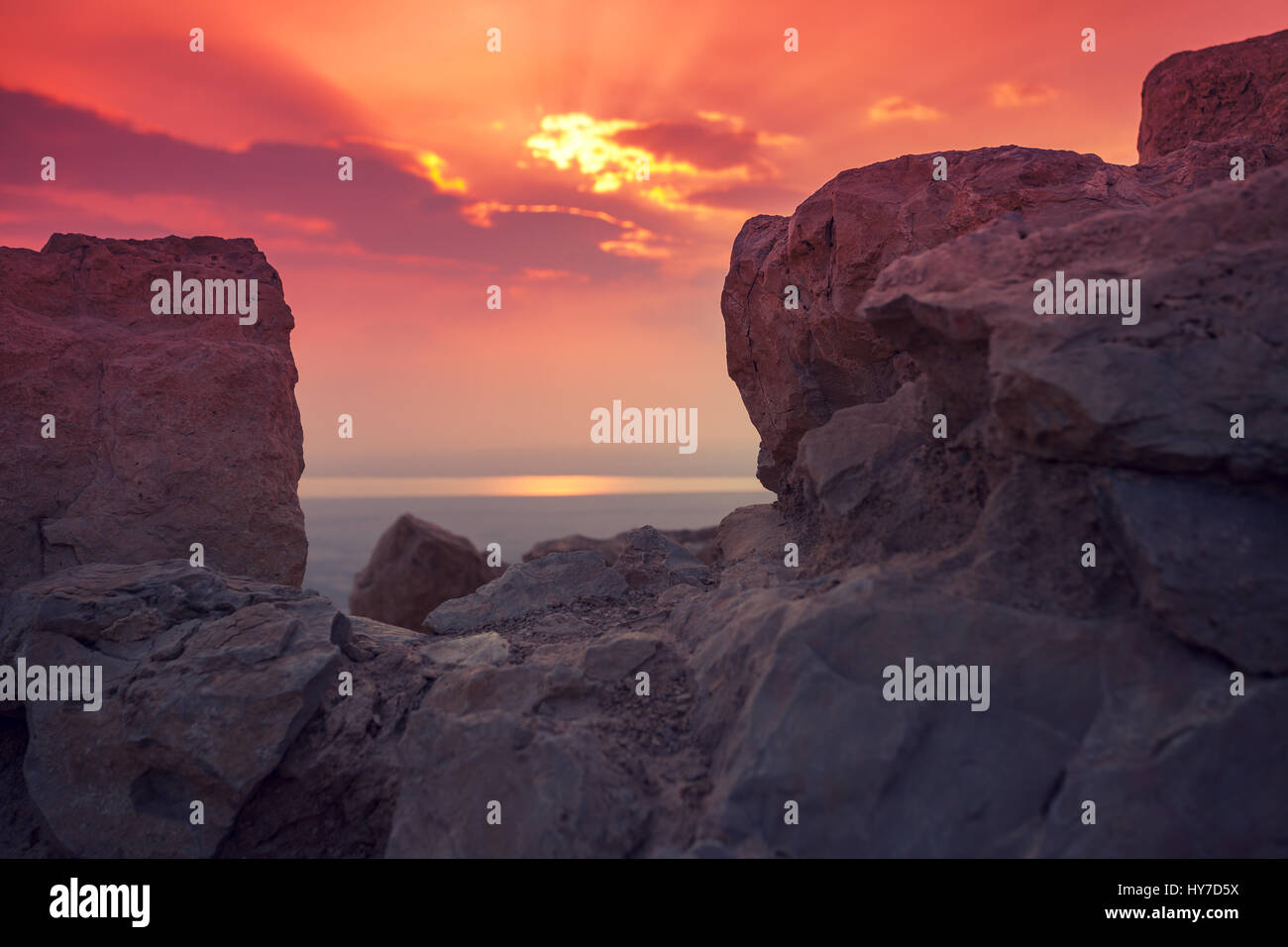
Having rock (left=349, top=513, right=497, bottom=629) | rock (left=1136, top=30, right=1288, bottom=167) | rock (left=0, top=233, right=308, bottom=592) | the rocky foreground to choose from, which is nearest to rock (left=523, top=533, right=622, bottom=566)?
rock (left=349, top=513, right=497, bottom=629)

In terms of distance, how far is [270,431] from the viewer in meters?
6.01

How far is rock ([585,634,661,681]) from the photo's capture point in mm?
4078

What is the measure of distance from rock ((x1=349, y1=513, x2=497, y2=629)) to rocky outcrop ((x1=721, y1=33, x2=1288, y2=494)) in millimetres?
7335

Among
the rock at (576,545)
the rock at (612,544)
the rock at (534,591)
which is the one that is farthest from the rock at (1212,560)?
the rock at (576,545)

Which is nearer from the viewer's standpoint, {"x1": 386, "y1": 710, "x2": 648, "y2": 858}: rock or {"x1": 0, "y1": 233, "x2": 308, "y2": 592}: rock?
{"x1": 386, "y1": 710, "x2": 648, "y2": 858}: rock

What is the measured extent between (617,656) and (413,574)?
9458mm

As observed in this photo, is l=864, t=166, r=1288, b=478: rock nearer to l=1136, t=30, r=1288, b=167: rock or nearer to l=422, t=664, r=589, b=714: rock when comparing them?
l=422, t=664, r=589, b=714: rock

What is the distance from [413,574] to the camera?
42.3 feet

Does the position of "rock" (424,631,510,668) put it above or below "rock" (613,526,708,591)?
below

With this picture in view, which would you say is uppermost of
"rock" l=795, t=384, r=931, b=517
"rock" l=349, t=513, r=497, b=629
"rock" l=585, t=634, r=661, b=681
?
"rock" l=795, t=384, r=931, b=517
